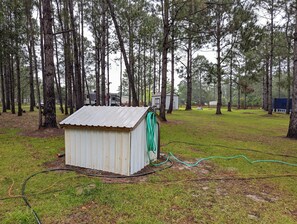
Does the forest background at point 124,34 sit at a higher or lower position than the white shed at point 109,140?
higher

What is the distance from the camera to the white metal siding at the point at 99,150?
3599 mm

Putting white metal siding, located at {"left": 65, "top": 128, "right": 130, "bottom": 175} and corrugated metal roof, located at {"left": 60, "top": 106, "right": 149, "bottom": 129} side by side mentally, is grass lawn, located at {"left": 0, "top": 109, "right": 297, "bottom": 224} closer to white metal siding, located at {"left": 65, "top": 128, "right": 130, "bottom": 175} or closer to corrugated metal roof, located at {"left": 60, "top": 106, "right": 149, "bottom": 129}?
white metal siding, located at {"left": 65, "top": 128, "right": 130, "bottom": 175}

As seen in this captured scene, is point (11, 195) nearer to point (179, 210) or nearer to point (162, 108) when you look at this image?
point (179, 210)

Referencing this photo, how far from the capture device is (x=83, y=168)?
3992 mm

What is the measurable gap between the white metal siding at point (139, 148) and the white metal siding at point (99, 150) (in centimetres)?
13

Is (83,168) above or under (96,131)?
under

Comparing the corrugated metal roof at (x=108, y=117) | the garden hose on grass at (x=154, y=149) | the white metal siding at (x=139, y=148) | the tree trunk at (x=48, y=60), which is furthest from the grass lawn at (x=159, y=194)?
the tree trunk at (x=48, y=60)

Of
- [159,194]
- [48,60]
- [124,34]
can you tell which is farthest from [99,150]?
[124,34]

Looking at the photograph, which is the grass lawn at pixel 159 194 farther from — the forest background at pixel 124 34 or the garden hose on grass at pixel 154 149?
the forest background at pixel 124 34

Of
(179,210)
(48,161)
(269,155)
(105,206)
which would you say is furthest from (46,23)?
(269,155)

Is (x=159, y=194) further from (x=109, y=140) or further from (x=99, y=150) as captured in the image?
(x=99, y=150)

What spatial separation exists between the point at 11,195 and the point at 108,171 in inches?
57.2

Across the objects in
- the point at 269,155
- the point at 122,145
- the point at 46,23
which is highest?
the point at 46,23

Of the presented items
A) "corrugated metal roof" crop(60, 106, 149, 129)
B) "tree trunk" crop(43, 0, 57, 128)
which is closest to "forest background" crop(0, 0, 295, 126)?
"tree trunk" crop(43, 0, 57, 128)
